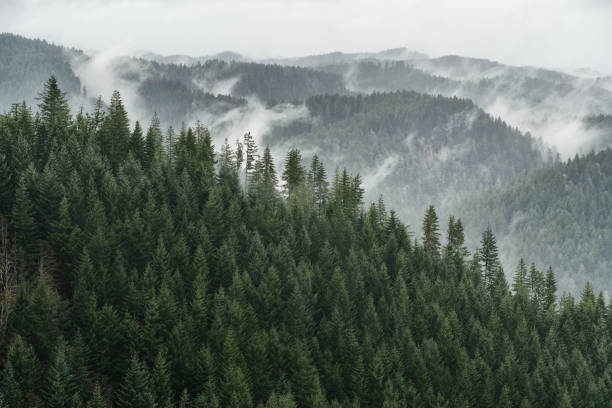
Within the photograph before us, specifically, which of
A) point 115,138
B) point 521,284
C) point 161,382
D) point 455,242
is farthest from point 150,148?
point 521,284

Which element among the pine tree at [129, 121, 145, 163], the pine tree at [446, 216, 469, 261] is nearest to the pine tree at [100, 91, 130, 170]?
the pine tree at [129, 121, 145, 163]

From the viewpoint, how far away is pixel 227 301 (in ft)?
208

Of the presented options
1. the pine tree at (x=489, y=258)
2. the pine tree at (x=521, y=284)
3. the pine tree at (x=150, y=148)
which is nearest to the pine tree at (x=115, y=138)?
the pine tree at (x=150, y=148)

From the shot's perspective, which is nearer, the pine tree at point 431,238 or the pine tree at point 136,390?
the pine tree at point 136,390

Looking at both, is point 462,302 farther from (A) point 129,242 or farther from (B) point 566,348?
(A) point 129,242

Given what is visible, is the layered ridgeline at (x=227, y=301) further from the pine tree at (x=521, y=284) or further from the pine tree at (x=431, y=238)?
the pine tree at (x=521, y=284)

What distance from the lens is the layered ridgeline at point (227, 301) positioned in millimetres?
53312

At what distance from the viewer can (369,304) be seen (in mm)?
76812

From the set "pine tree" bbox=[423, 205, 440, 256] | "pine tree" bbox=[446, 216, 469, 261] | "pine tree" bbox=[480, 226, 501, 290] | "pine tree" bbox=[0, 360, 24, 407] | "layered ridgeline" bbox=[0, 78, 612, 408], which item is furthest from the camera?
"pine tree" bbox=[480, 226, 501, 290]

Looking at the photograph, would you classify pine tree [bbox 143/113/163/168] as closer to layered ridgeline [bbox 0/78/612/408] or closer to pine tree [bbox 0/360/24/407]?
layered ridgeline [bbox 0/78/612/408]

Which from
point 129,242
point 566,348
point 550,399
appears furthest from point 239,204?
→ point 566,348

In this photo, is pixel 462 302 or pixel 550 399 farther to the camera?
pixel 462 302

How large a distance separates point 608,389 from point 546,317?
845 inches

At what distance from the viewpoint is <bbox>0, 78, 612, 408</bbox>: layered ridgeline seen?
53.3 meters
